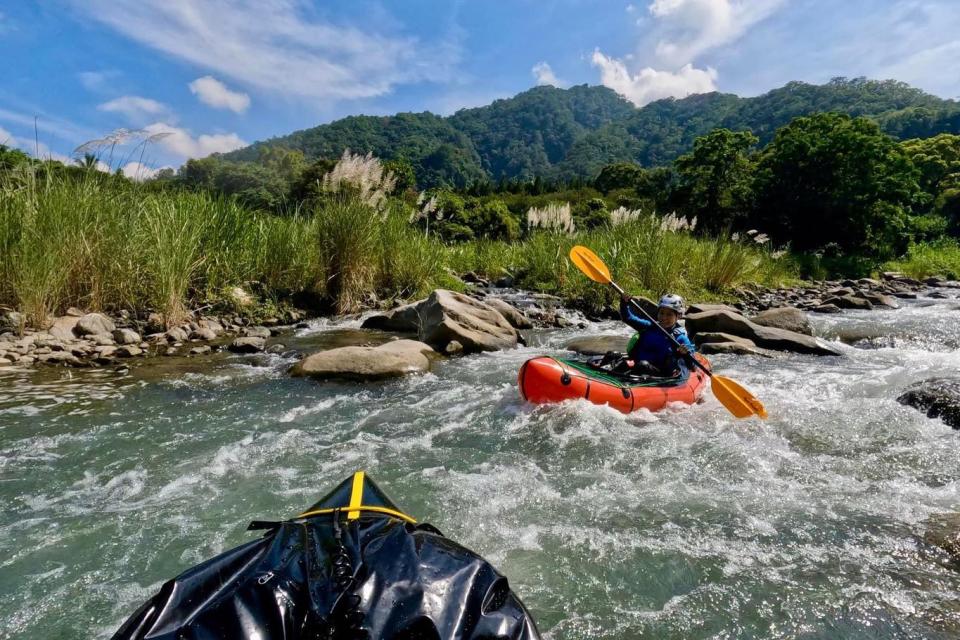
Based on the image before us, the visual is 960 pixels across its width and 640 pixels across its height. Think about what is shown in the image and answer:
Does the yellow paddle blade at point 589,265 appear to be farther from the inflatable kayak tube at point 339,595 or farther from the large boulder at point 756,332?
the inflatable kayak tube at point 339,595

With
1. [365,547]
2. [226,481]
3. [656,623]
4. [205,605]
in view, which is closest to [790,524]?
[656,623]

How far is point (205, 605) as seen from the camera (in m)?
1.42

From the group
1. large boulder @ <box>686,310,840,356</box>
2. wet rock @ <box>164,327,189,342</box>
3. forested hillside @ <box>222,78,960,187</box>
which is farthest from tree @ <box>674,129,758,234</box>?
forested hillside @ <box>222,78,960,187</box>

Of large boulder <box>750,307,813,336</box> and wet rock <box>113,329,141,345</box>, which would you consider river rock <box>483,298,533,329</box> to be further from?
wet rock <box>113,329,141,345</box>

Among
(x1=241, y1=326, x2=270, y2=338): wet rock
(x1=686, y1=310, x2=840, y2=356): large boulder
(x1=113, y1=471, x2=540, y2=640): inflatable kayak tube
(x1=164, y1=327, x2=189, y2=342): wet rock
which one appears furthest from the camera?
(x1=686, y1=310, x2=840, y2=356): large boulder

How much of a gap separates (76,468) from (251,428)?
113cm

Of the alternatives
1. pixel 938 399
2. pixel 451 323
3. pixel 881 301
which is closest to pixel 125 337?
pixel 451 323

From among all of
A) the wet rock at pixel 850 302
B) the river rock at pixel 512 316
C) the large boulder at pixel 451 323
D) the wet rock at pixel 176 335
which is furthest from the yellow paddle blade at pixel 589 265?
Answer: the wet rock at pixel 850 302

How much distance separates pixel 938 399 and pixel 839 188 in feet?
65.5

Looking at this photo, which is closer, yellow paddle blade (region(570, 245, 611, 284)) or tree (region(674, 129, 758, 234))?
yellow paddle blade (region(570, 245, 611, 284))

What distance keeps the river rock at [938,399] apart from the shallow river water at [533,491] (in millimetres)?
150

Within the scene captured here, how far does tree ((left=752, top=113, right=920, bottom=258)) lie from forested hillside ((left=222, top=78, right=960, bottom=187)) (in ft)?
→ 142

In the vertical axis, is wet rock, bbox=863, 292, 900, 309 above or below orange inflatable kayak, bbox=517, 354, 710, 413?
above

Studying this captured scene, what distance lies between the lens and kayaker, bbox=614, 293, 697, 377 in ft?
18.4
